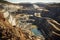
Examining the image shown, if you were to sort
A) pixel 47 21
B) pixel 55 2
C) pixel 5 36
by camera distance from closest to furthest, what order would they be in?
pixel 5 36 → pixel 55 2 → pixel 47 21

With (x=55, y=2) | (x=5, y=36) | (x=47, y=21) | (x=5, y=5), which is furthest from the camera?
(x=47, y=21)

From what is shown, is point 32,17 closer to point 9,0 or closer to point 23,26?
point 23,26

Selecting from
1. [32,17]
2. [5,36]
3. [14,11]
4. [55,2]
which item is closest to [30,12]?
[32,17]

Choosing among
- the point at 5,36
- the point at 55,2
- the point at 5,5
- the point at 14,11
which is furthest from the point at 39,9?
the point at 5,36

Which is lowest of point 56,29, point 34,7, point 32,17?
point 56,29

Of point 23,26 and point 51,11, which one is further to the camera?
point 51,11

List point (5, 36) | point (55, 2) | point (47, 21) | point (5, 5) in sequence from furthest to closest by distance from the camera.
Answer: point (47, 21)
point (55, 2)
point (5, 5)
point (5, 36)

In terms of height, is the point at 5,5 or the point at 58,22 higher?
the point at 5,5

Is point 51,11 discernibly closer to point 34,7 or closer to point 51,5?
point 51,5

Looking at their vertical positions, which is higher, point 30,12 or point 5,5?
point 5,5
